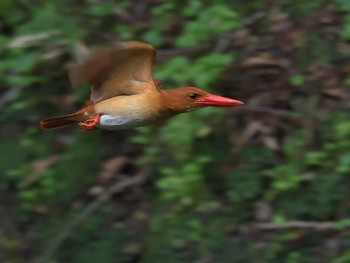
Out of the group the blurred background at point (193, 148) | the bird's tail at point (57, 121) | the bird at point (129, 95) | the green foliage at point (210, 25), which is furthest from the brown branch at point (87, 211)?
the bird at point (129, 95)

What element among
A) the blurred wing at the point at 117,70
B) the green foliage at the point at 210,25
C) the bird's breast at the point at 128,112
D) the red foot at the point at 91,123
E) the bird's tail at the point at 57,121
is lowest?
the green foliage at the point at 210,25

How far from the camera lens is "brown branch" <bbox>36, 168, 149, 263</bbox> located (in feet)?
17.4

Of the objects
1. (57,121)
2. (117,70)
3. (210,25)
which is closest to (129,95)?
(117,70)

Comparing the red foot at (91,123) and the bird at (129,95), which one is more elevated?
the bird at (129,95)

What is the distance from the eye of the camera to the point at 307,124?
5098mm

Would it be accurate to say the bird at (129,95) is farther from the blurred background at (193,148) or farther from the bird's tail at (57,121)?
the blurred background at (193,148)

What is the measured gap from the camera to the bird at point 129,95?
3.07 m

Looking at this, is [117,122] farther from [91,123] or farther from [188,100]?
[188,100]

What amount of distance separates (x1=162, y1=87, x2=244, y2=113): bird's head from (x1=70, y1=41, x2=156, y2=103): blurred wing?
0.32 feet

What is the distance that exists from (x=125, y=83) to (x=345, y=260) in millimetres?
1889

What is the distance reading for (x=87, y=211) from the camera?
5355 millimetres

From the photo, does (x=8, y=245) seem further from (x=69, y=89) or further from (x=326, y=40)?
(x=326, y=40)

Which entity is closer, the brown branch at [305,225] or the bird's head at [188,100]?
the bird's head at [188,100]

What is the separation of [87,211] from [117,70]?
2.30 metres
